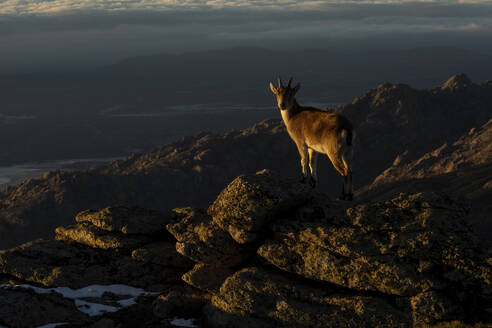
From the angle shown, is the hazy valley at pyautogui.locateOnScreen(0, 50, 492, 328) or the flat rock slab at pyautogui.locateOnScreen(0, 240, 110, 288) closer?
the hazy valley at pyautogui.locateOnScreen(0, 50, 492, 328)

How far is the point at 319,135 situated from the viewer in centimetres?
2334

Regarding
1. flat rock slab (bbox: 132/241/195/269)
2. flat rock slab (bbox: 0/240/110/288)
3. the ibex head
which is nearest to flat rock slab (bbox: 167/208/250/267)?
flat rock slab (bbox: 132/241/195/269)

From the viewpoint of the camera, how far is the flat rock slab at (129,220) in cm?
2509

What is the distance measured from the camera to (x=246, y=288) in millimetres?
19500

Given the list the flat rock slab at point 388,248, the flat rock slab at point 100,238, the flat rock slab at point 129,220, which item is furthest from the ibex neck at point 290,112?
the flat rock slab at point 100,238

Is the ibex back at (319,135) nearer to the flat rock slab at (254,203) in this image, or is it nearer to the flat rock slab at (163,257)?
the flat rock slab at (254,203)

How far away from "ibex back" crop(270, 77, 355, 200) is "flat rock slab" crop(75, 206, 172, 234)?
321 inches

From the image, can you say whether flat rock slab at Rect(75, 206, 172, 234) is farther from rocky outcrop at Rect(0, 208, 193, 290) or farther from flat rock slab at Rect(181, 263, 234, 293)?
flat rock slab at Rect(181, 263, 234, 293)

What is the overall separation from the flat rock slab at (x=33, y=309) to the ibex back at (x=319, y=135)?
40.3 feet

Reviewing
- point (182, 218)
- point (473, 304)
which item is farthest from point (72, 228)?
point (473, 304)

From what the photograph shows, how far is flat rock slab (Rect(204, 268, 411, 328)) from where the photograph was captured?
1734 cm

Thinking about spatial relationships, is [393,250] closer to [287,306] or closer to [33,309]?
[287,306]

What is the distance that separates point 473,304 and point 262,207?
8816 mm

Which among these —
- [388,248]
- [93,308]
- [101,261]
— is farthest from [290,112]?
[93,308]
